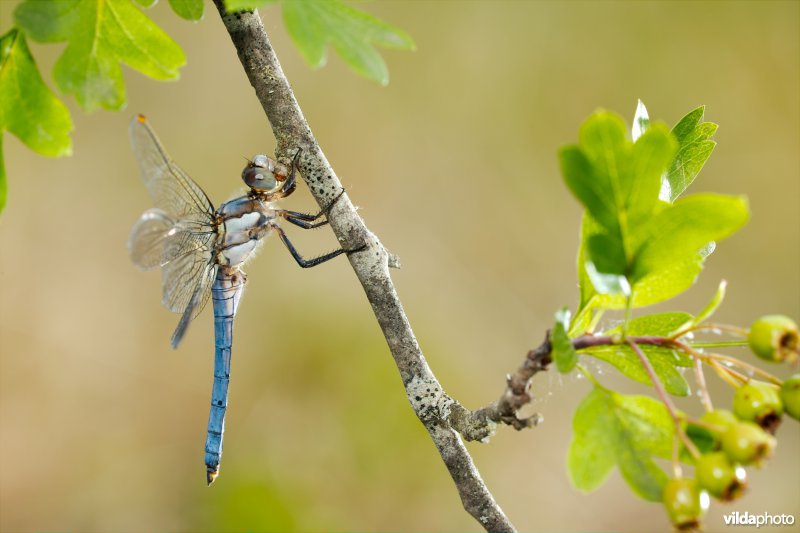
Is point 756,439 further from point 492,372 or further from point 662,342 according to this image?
point 492,372

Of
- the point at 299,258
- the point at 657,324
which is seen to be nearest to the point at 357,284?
the point at 299,258

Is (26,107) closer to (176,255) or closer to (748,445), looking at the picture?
(176,255)

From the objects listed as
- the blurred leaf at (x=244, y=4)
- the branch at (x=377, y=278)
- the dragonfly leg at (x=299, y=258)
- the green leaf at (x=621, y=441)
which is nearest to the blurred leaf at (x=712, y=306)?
the green leaf at (x=621, y=441)

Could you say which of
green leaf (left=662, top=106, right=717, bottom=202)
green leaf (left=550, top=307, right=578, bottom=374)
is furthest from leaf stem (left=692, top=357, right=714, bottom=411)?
green leaf (left=662, top=106, right=717, bottom=202)

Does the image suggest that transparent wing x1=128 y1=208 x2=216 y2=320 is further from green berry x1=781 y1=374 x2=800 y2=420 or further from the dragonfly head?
green berry x1=781 y1=374 x2=800 y2=420

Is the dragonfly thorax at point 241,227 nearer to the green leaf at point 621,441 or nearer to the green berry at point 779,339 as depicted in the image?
the green leaf at point 621,441

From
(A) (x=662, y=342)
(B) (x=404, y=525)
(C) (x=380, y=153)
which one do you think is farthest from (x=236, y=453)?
(A) (x=662, y=342)

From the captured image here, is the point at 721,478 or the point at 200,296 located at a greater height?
the point at 200,296
